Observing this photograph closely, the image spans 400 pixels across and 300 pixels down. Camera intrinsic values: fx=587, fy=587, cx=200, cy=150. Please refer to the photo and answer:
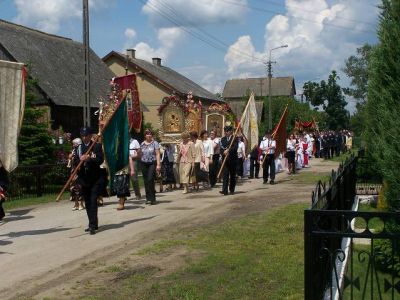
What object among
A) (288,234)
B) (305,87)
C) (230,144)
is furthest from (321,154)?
(305,87)

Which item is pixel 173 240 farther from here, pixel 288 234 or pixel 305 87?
pixel 305 87

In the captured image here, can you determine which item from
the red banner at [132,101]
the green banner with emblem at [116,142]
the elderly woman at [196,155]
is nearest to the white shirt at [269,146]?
the elderly woman at [196,155]

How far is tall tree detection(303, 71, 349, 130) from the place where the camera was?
89.4m

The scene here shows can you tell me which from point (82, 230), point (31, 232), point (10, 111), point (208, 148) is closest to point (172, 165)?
point (208, 148)

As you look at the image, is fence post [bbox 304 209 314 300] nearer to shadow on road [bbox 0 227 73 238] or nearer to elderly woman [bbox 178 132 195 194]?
shadow on road [bbox 0 227 73 238]

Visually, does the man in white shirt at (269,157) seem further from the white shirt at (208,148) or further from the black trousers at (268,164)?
the white shirt at (208,148)

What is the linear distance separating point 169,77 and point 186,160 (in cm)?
3840

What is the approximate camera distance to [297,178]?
22.0 metres

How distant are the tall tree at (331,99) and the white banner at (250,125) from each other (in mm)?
68900

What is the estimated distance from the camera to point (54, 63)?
32906mm

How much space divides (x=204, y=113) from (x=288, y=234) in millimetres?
12593

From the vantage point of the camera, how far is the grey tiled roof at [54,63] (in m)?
29.7

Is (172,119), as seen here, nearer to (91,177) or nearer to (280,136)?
(280,136)

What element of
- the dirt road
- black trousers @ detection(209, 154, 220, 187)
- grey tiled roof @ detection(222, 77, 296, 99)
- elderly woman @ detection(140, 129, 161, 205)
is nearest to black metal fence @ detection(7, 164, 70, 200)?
the dirt road
